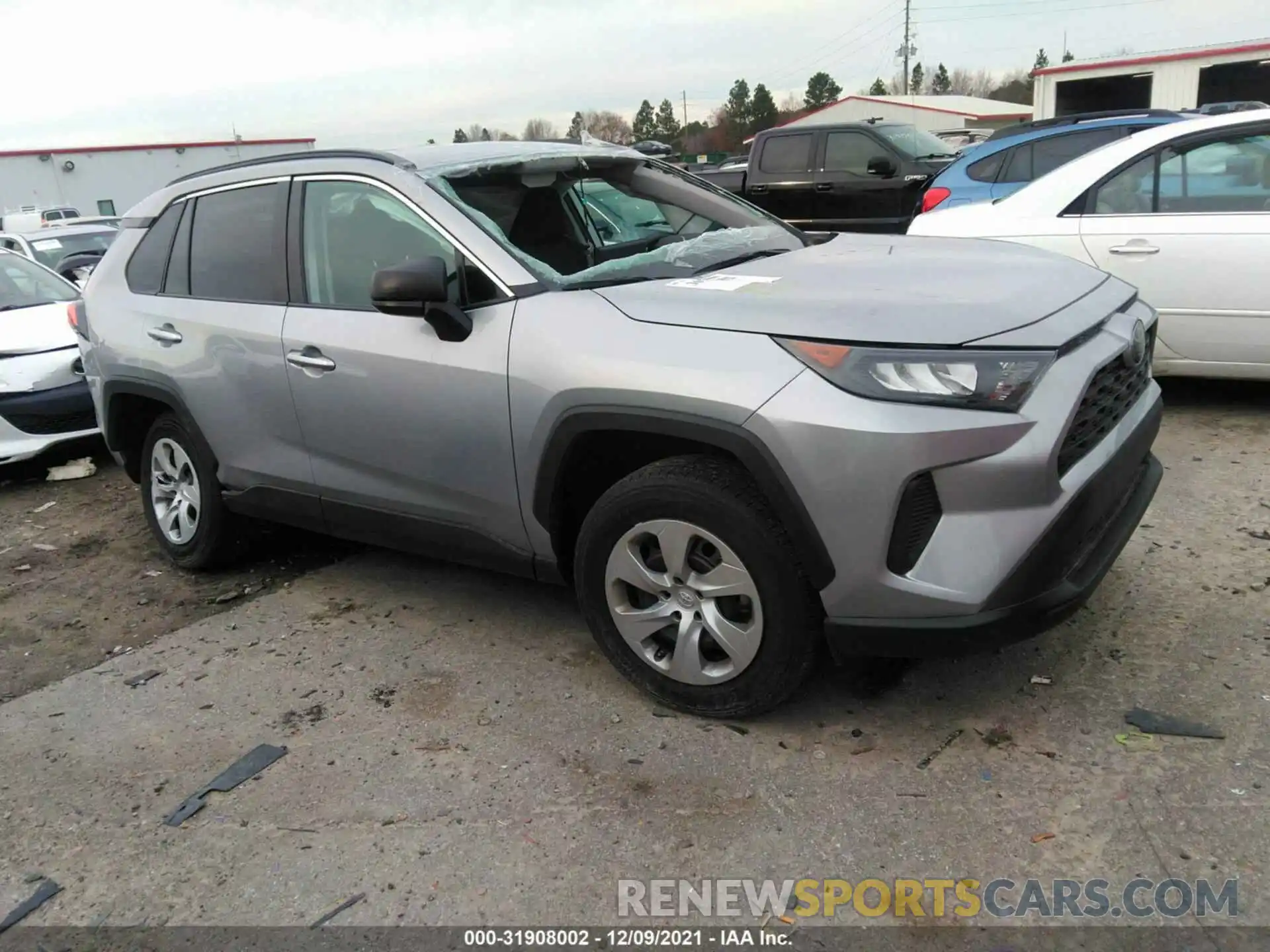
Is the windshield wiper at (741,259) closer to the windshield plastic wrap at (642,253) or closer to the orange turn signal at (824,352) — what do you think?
the windshield plastic wrap at (642,253)

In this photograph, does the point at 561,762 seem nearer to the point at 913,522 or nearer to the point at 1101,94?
the point at 913,522

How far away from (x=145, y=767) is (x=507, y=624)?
130 cm

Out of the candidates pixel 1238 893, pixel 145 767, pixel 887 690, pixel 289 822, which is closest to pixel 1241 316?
pixel 887 690

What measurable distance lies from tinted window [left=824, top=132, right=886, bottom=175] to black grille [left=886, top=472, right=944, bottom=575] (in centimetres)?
937

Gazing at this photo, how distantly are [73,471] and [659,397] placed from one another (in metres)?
5.28

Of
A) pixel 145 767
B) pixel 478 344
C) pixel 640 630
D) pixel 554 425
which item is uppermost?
pixel 478 344

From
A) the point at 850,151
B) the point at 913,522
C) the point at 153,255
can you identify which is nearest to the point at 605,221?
the point at 913,522

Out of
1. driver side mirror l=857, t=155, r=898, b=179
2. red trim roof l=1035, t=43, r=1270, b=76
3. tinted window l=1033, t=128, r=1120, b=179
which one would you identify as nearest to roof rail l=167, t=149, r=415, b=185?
tinted window l=1033, t=128, r=1120, b=179

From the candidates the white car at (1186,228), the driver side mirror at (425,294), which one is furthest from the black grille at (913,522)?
the white car at (1186,228)

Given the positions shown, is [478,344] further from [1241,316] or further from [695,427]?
[1241,316]

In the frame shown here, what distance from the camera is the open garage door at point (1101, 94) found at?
Answer: 2756 cm

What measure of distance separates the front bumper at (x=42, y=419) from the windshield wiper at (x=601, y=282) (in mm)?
4322

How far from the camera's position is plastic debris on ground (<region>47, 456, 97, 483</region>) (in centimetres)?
652

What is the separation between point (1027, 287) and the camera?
9.67ft
